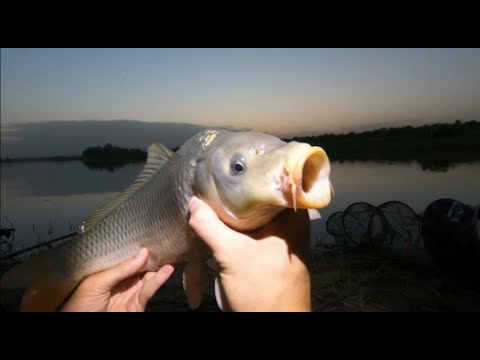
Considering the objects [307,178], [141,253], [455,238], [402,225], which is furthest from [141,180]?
[402,225]

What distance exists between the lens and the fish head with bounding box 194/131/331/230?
117 cm

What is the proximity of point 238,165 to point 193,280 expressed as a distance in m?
0.86

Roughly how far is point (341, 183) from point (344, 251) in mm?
10635

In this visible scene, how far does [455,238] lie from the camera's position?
3.84m

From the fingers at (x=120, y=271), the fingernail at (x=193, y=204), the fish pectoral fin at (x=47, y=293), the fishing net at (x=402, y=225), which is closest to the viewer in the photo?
the fingernail at (x=193, y=204)

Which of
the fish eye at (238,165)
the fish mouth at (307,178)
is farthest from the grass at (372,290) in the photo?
the fish mouth at (307,178)

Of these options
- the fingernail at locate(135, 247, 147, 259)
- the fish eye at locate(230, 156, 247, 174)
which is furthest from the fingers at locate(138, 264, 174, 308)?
→ the fish eye at locate(230, 156, 247, 174)

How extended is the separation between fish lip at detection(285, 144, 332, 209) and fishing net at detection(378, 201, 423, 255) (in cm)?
452

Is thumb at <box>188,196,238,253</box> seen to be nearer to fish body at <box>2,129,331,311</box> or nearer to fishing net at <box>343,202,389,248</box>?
fish body at <box>2,129,331,311</box>

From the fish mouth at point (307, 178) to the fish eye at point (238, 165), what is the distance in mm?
238

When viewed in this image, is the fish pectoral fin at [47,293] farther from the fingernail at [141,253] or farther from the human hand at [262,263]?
the human hand at [262,263]

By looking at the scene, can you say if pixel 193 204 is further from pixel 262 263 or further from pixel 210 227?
pixel 262 263

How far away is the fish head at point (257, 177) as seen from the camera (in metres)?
1.17

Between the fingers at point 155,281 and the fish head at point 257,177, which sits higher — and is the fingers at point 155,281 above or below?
below
